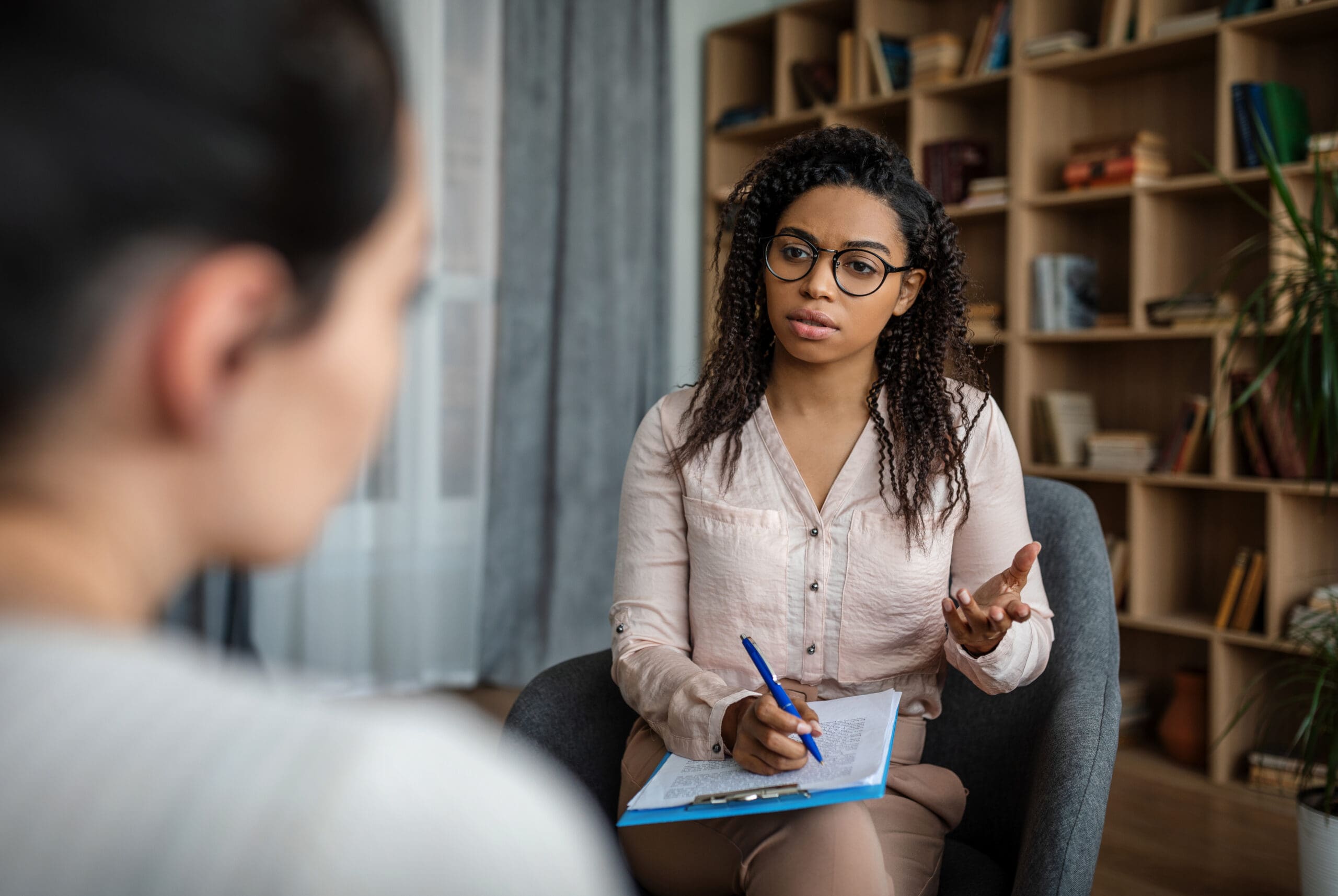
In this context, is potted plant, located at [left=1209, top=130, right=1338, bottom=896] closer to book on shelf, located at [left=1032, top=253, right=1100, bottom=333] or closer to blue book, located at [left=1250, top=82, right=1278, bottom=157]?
blue book, located at [left=1250, top=82, right=1278, bottom=157]

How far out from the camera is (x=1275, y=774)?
2.74 metres

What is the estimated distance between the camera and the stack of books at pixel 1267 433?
8.95ft

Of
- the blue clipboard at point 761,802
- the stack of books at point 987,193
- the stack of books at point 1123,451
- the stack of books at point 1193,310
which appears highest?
the stack of books at point 987,193

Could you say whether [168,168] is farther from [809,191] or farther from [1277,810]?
[1277,810]

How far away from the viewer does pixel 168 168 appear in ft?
1.05

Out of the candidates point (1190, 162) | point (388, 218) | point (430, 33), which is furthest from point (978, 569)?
point (430, 33)

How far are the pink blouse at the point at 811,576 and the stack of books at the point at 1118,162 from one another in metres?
2.00

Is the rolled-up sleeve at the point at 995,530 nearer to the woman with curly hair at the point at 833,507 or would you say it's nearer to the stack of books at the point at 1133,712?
the woman with curly hair at the point at 833,507

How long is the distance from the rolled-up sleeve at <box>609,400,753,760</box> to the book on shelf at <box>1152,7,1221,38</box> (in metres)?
2.24

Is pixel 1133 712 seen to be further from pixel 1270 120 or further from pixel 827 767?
pixel 827 767

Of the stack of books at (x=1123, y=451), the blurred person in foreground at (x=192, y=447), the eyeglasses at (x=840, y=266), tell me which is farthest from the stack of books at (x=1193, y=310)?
the blurred person in foreground at (x=192, y=447)

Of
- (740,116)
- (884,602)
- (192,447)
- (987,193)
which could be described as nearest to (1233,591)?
(987,193)

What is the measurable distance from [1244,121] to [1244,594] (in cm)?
122

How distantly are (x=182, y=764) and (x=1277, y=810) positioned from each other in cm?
296
